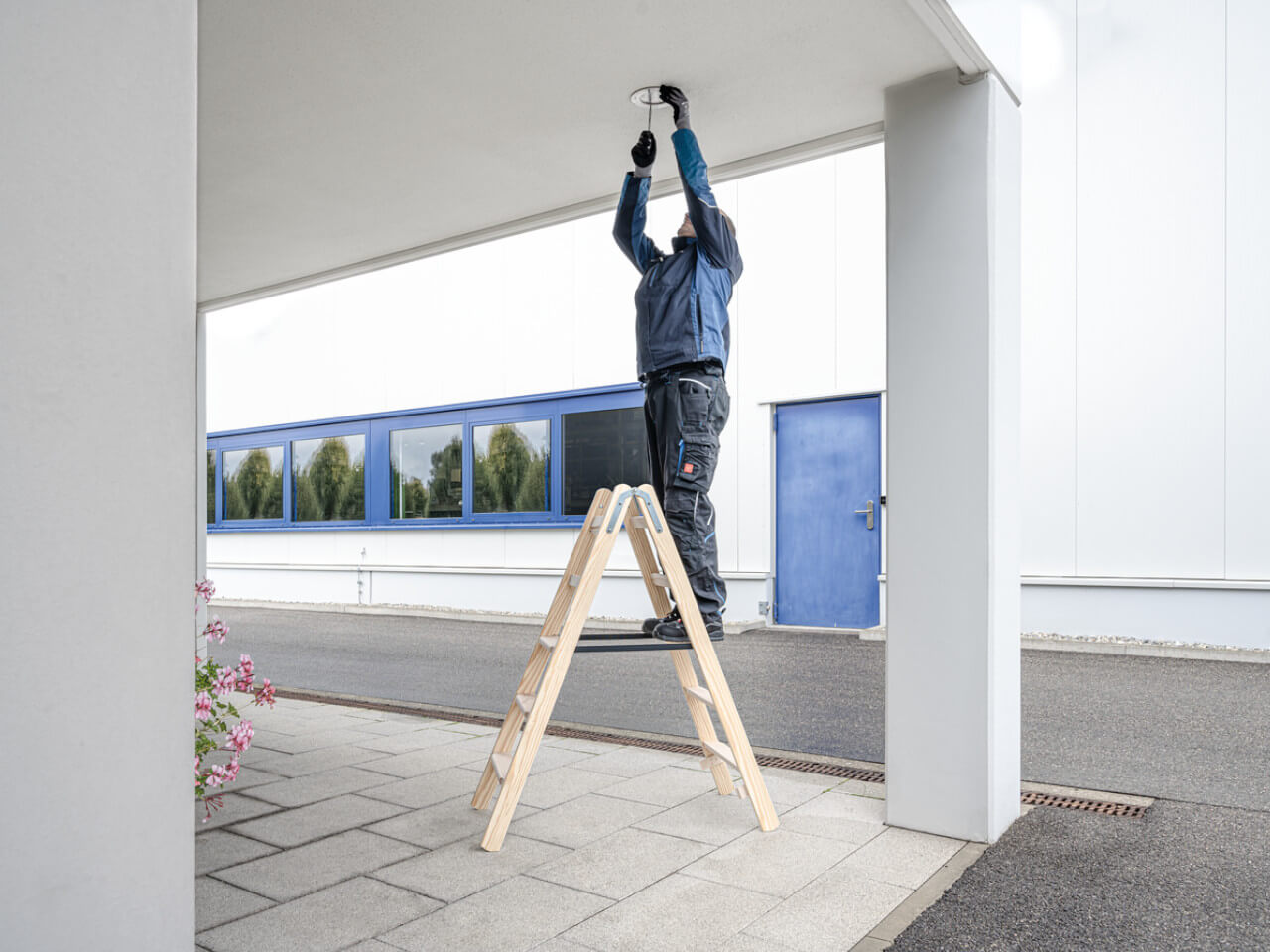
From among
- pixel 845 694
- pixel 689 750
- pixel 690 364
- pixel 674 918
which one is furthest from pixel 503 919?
pixel 845 694

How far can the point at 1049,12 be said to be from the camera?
9.22 m

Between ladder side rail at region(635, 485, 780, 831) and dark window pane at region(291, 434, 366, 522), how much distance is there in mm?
12083

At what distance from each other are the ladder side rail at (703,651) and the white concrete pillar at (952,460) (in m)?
0.53

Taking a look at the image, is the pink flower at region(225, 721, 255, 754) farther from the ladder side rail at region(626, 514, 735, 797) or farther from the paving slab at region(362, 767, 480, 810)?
the ladder side rail at region(626, 514, 735, 797)

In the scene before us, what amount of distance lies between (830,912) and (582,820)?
1.18 metres

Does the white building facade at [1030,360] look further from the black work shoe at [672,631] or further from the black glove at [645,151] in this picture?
the black work shoe at [672,631]

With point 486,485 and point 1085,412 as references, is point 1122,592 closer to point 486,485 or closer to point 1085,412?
point 1085,412

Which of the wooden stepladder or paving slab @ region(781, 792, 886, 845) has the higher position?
the wooden stepladder

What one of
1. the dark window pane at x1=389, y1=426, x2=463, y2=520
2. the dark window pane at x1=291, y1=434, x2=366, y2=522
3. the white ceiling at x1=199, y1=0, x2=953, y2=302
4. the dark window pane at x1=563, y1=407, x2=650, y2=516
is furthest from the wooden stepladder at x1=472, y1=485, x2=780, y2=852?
the dark window pane at x1=291, y1=434, x2=366, y2=522

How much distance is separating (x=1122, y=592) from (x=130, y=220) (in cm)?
920

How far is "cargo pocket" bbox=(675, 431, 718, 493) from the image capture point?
3.58m

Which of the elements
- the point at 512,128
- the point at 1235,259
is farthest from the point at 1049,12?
the point at 512,128

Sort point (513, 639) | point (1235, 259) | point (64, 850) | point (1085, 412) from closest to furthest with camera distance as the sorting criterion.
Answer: point (64, 850) < point (1235, 259) < point (1085, 412) < point (513, 639)

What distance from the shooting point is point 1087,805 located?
3811 millimetres
